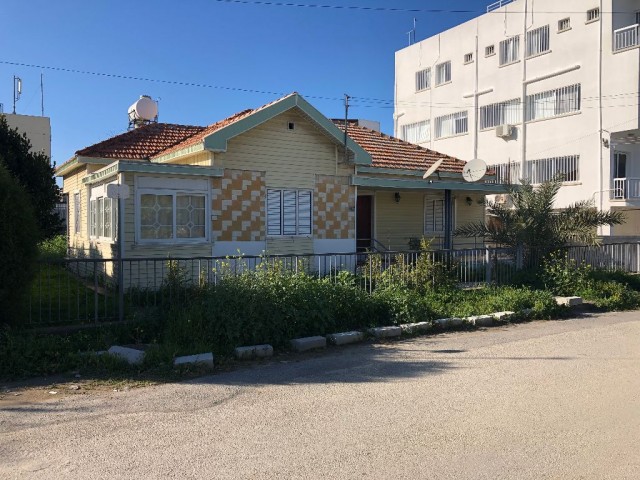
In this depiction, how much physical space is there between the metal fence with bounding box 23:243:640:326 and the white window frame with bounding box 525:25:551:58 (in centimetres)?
1685

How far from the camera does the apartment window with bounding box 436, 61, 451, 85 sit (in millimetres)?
33375

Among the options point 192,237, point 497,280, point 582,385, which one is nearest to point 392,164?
point 497,280

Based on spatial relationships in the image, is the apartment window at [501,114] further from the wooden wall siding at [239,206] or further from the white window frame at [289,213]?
the wooden wall siding at [239,206]

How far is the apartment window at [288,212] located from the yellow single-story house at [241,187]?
0.03 meters

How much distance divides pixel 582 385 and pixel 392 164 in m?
12.1

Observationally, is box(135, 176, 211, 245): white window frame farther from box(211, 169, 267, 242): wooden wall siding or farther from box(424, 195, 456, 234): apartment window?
box(424, 195, 456, 234): apartment window

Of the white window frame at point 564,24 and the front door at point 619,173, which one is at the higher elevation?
the white window frame at point 564,24

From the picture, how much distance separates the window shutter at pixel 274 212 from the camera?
1391cm

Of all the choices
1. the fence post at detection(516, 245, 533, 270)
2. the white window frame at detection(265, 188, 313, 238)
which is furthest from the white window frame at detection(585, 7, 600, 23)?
the white window frame at detection(265, 188, 313, 238)

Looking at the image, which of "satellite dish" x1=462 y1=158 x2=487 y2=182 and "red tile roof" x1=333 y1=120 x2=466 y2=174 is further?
"red tile roof" x1=333 y1=120 x2=466 y2=174

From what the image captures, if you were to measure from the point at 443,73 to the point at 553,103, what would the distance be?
873 cm

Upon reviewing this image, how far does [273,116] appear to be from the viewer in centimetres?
1359

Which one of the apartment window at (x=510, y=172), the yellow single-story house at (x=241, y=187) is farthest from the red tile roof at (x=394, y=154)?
the apartment window at (x=510, y=172)

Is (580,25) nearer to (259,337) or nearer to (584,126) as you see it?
(584,126)
